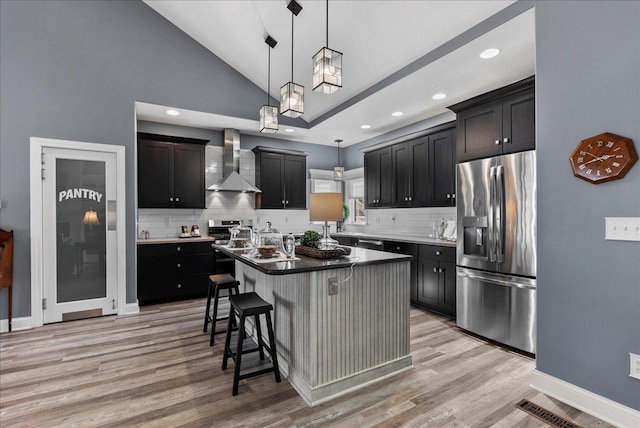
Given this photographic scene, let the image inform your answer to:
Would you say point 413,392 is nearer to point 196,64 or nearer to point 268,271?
point 268,271

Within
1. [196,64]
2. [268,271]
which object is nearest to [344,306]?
[268,271]

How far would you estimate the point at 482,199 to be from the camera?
10.7 feet

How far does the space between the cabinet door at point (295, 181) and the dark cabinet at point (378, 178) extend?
4.38 feet

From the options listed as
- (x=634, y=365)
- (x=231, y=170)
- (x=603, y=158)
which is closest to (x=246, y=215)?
(x=231, y=170)

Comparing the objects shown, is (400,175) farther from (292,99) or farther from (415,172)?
(292,99)

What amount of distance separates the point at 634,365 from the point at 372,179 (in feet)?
14.0

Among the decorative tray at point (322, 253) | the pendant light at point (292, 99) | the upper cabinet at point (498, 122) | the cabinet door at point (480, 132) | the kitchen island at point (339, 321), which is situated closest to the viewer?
the kitchen island at point (339, 321)

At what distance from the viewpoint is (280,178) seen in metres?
A: 6.15

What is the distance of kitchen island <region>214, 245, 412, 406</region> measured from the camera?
7.07ft

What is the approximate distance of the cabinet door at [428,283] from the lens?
13.2ft

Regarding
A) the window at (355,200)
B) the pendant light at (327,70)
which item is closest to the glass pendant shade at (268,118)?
the pendant light at (327,70)

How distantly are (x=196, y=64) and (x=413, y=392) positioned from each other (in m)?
5.10

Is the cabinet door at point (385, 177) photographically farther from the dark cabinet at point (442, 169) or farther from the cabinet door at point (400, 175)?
the dark cabinet at point (442, 169)

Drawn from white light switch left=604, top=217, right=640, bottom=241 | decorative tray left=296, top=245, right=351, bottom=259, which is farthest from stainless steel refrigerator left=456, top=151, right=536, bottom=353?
decorative tray left=296, top=245, right=351, bottom=259
